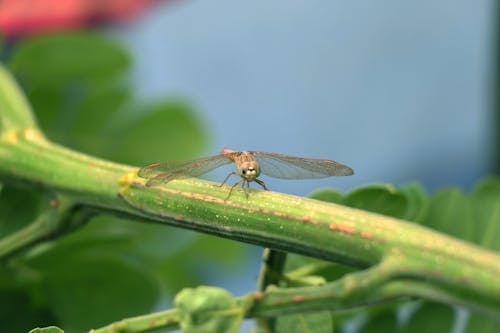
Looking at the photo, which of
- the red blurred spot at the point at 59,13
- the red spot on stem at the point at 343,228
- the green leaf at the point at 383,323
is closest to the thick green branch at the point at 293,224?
the red spot on stem at the point at 343,228

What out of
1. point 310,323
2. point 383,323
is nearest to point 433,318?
point 383,323

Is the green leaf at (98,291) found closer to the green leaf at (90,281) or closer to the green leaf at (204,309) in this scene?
the green leaf at (90,281)

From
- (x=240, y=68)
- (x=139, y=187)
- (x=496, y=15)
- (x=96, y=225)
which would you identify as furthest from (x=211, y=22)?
(x=139, y=187)

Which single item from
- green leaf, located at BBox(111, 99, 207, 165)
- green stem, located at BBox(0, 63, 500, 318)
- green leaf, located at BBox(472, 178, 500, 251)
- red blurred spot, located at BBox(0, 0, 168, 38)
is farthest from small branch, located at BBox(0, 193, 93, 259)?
red blurred spot, located at BBox(0, 0, 168, 38)

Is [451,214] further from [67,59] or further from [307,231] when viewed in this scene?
[67,59]

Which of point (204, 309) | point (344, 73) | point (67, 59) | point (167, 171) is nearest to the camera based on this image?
point (204, 309)
